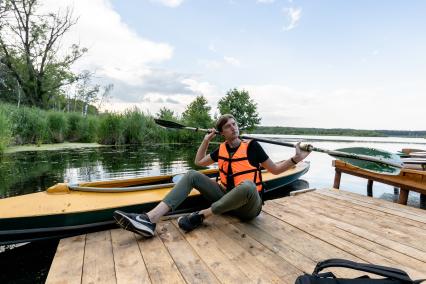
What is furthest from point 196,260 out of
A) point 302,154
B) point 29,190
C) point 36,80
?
point 36,80

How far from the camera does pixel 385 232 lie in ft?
8.03

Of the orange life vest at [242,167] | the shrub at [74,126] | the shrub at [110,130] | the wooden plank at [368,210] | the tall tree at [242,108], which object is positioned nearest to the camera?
the orange life vest at [242,167]

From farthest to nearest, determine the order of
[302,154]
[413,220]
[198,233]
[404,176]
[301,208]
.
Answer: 1. [404,176]
2. [301,208]
3. [413,220]
4. [198,233]
5. [302,154]

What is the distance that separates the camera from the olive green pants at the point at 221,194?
2.23 m

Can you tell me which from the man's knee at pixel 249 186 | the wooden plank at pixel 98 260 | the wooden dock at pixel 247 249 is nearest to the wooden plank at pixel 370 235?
the wooden dock at pixel 247 249

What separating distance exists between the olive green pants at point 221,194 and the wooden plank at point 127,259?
0.44 meters

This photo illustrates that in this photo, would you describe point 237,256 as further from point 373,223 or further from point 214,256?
point 373,223

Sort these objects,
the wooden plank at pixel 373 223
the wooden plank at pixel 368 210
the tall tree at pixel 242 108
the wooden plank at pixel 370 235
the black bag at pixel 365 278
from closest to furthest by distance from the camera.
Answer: the black bag at pixel 365 278, the wooden plank at pixel 370 235, the wooden plank at pixel 373 223, the wooden plank at pixel 368 210, the tall tree at pixel 242 108

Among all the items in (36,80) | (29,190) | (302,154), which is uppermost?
(36,80)

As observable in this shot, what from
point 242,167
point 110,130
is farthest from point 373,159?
point 110,130

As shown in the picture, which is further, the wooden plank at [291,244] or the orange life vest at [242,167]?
the orange life vest at [242,167]

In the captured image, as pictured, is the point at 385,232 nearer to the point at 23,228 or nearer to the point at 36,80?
the point at 23,228

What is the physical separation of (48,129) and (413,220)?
1353 centimetres

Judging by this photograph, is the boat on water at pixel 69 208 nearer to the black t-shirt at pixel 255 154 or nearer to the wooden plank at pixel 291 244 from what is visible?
the wooden plank at pixel 291 244
